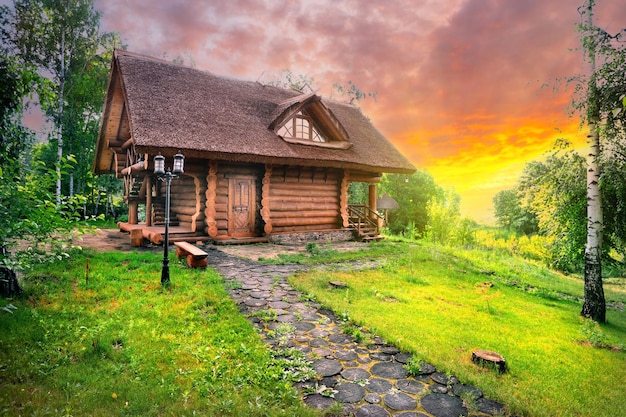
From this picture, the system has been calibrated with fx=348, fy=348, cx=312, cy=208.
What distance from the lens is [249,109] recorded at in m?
14.0

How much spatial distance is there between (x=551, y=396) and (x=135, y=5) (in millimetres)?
17461

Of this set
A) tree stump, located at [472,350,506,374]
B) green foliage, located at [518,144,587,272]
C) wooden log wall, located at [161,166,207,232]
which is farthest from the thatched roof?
tree stump, located at [472,350,506,374]

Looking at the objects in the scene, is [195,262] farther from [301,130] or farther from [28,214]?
[301,130]

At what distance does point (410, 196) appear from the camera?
31016 millimetres

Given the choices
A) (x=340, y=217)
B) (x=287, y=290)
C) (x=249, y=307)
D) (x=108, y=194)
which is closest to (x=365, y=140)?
(x=340, y=217)

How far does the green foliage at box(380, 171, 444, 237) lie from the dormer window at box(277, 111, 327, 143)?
17.1 m

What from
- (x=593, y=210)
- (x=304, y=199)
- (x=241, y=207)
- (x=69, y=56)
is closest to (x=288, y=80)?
(x=69, y=56)

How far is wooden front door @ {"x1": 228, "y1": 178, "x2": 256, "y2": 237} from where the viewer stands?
41.7ft

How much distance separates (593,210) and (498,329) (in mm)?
3875

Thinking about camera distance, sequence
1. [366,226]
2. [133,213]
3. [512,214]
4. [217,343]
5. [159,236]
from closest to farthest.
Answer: [217,343]
[159,236]
[133,213]
[366,226]
[512,214]

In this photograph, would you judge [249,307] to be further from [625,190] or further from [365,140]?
[365,140]

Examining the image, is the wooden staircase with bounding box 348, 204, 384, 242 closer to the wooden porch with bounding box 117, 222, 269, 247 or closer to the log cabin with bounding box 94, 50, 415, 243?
the log cabin with bounding box 94, 50, 415, 243

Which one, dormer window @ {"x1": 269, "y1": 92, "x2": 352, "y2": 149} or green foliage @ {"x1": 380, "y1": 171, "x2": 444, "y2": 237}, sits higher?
dormer window @ {"x1": 269, "y1": 92, "x2": 352, "y2": 149}

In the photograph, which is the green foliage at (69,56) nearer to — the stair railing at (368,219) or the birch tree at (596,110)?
the stair railing at (368,219)
